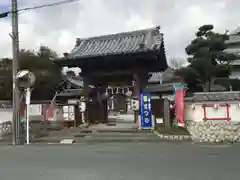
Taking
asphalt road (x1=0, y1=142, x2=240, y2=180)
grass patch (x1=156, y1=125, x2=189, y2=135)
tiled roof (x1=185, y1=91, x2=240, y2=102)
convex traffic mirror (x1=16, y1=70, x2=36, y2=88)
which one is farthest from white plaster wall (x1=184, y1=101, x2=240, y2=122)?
convex traffic mirror (x1=16, y1=70, x2=36, y2=88)

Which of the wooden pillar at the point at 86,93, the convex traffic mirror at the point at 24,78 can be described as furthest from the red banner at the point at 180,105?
the convex traffic mirror at the point at 24,78

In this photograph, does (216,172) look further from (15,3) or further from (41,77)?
(41,77)

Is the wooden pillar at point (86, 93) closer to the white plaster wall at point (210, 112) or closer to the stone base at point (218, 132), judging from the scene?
the white plaster wall at point (210, 112)

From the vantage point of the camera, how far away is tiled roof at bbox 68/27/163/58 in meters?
24.6

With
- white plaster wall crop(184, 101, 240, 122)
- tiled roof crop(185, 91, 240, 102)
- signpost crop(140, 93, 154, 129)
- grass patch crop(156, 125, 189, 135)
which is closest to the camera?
grass patch crop(156, 125, 189, 135)

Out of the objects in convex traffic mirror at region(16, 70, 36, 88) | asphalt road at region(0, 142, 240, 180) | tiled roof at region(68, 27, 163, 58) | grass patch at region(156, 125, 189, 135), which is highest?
tiled roof at region(68, 27, 163, 58)

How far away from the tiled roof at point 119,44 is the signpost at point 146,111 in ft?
10.5

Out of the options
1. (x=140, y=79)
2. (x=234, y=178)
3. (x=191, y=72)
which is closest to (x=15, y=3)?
(x=140, y=79)

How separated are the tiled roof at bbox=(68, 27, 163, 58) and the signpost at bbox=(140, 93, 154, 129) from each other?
3.20 meters

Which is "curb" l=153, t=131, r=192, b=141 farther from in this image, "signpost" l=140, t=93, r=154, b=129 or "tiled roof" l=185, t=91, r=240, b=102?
"signpost" l=140, t=93, r=154, b=129

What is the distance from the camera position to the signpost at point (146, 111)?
22.2 m

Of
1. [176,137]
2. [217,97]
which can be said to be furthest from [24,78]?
[217,97]

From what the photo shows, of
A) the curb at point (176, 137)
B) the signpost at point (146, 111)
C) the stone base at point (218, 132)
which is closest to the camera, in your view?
the stone base at point (218, 132)

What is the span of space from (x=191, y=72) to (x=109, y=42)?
1173 centimetres
